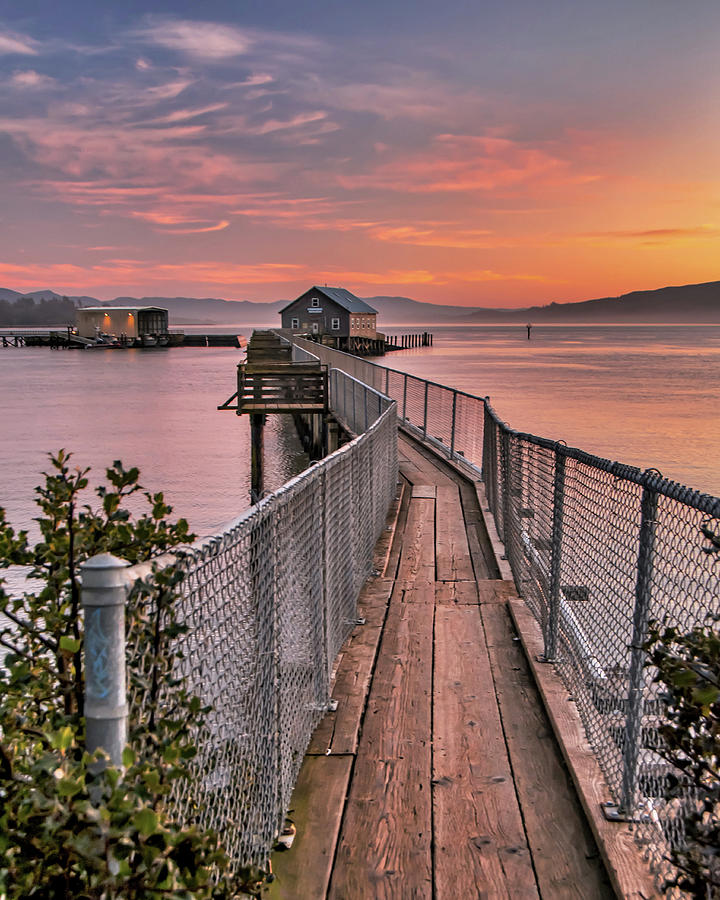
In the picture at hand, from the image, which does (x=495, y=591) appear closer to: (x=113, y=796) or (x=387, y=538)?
(x=387, y=538)

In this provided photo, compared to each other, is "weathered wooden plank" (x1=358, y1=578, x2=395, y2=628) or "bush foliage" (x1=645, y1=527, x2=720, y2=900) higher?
"bush foliage" (x1=645, y1=527, x2=720, y2=900)

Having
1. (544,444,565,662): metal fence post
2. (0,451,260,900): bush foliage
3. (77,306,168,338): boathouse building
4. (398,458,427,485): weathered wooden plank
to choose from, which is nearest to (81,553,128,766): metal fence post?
(0,451,260,900): bush foliage

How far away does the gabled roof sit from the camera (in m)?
100

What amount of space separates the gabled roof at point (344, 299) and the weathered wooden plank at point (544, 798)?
96.6 m

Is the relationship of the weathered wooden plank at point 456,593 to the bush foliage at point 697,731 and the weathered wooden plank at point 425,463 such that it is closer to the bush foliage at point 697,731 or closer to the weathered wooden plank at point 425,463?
the bush foliage at point 697,731

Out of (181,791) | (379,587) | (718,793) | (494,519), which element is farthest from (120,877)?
(494,519)

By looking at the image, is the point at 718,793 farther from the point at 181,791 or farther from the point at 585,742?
the point at 585,742

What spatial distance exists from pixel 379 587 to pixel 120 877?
5.51 metres

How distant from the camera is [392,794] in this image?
3.70m

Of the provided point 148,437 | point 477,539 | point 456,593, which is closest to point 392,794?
point 456,593

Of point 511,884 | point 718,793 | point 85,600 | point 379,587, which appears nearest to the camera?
point 85,600

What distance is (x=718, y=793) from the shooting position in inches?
80.4

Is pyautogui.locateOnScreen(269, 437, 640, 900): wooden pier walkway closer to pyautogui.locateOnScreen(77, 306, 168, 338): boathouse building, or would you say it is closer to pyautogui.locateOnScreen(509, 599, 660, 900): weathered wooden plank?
pyautogui.locateOnScreen(509, 599, 660, 900): weathered wooden plank

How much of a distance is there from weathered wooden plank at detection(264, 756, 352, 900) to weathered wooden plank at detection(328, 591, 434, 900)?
46mm
